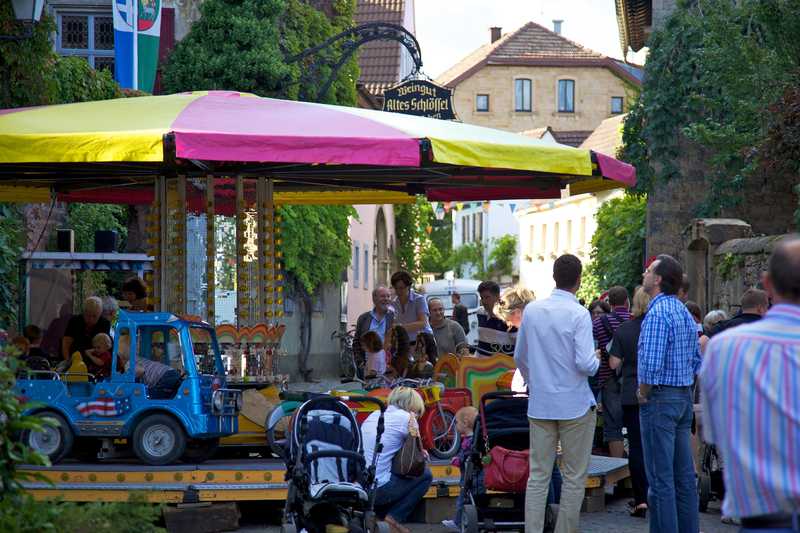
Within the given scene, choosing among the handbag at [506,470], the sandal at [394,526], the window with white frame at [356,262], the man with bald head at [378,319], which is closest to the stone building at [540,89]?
the window with white frame at [356,262]

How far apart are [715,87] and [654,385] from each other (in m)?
17.2

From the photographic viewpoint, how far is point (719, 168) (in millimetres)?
28172

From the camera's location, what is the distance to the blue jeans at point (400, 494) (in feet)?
32.5

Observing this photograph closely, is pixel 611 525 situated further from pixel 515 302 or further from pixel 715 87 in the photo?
pixel 715 87

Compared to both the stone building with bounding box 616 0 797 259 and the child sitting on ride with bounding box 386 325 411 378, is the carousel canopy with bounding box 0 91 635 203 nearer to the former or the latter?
the child sitting on ride with bounding box 386 325 411 378

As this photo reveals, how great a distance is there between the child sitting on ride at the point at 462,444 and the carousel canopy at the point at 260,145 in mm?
1929

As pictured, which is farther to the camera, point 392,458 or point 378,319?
point 378,319

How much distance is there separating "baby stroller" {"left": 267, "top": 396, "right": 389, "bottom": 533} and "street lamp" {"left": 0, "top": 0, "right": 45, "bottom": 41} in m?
6.04

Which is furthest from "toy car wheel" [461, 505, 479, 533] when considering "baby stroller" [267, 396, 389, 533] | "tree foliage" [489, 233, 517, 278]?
"tree foliage" [489, 233, 517, 278]

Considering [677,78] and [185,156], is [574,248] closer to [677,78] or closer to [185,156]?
[677,78]

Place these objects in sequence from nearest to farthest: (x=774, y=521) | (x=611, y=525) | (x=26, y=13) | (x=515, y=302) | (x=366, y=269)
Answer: (x=774, y=521), (x=611, y=525), (x=515, y=302), (x=26, y=13), (x=366, y=269)

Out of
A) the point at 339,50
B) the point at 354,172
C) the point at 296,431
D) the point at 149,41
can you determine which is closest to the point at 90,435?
the point at 296,431

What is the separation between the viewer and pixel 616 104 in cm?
9025

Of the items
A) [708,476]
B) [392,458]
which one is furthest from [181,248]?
[708,476]
